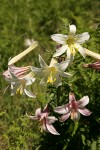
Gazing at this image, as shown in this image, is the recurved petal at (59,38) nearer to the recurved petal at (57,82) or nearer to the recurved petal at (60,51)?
the recurved petal at (60,51)

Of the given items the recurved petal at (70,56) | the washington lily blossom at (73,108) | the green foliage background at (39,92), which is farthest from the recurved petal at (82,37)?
the washington lily blossom at (73,108)

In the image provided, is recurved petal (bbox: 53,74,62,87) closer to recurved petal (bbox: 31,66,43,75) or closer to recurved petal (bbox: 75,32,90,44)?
recurved petal (bbox: 31,66,43,75)

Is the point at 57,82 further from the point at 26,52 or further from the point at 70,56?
the point at 26,52

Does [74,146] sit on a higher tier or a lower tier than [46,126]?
lower

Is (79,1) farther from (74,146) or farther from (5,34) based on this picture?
(74,146)

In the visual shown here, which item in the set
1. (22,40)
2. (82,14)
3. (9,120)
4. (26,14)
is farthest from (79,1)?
(9,120)
